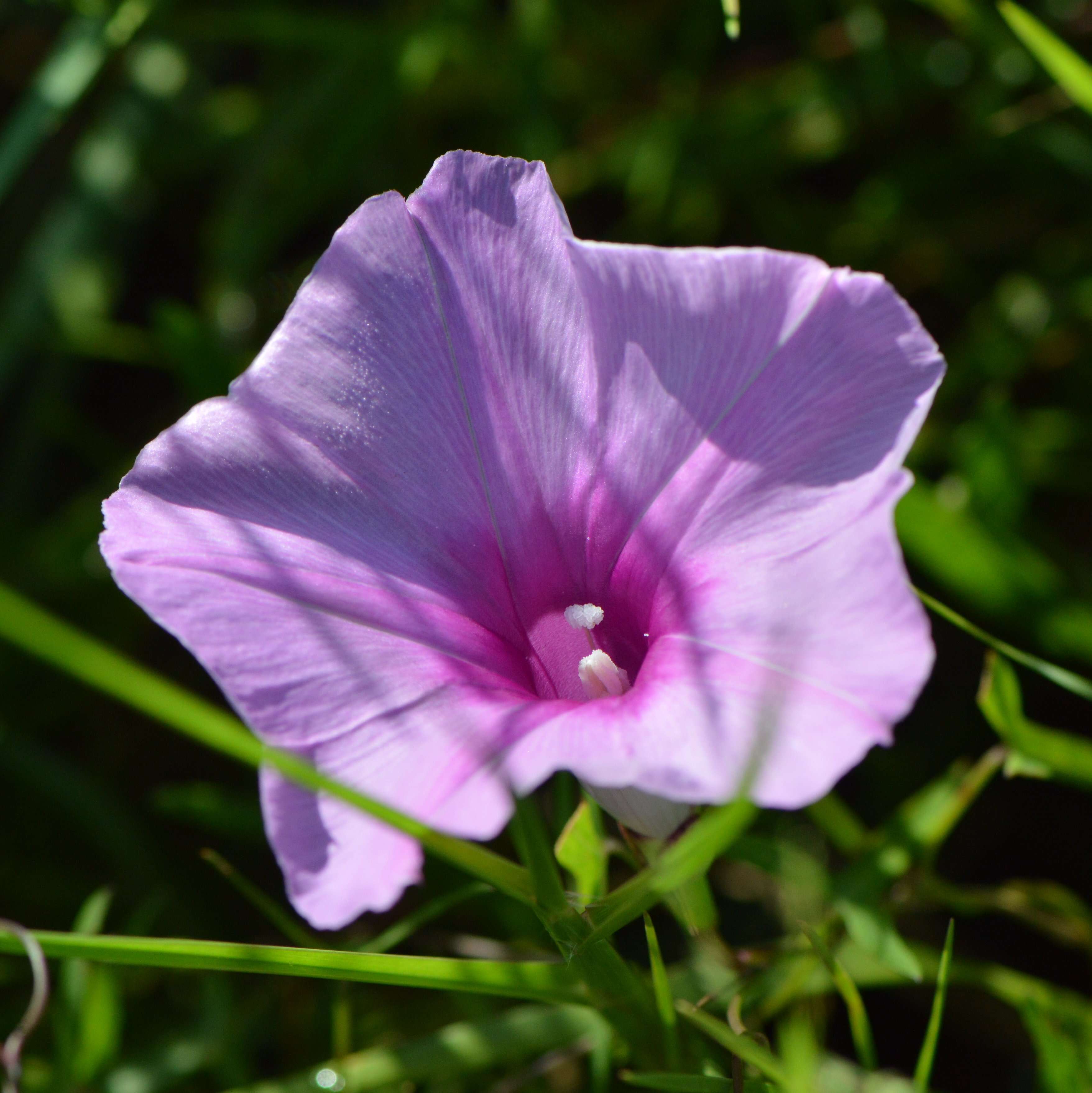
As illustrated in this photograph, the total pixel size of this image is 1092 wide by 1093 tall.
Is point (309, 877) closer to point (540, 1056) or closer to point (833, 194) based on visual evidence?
point (540, 1056)

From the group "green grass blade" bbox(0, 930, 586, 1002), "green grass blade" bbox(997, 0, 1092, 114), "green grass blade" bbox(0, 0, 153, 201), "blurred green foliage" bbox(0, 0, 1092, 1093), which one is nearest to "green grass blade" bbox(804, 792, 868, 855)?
"blurred green foliage" bbox(0, 0, 1092, 1093)

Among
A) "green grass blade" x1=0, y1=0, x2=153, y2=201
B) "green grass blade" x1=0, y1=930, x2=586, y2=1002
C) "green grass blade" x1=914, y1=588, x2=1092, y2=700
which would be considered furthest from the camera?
"green grass blade" x1=0, y1=0, x2=153, y2=201

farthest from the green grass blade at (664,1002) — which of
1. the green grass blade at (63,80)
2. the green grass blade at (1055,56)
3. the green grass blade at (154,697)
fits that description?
the green grass blade at (63,80)

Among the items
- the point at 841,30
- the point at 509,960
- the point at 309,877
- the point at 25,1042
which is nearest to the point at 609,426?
the point at 309,877

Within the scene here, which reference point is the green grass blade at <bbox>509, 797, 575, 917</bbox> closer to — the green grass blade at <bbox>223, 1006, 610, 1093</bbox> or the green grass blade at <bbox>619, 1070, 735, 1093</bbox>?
the green grass blade at <bbox>619, 1070, 735, 1093</bbox>

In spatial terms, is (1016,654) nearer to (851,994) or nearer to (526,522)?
(851,994)

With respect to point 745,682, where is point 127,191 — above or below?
above
